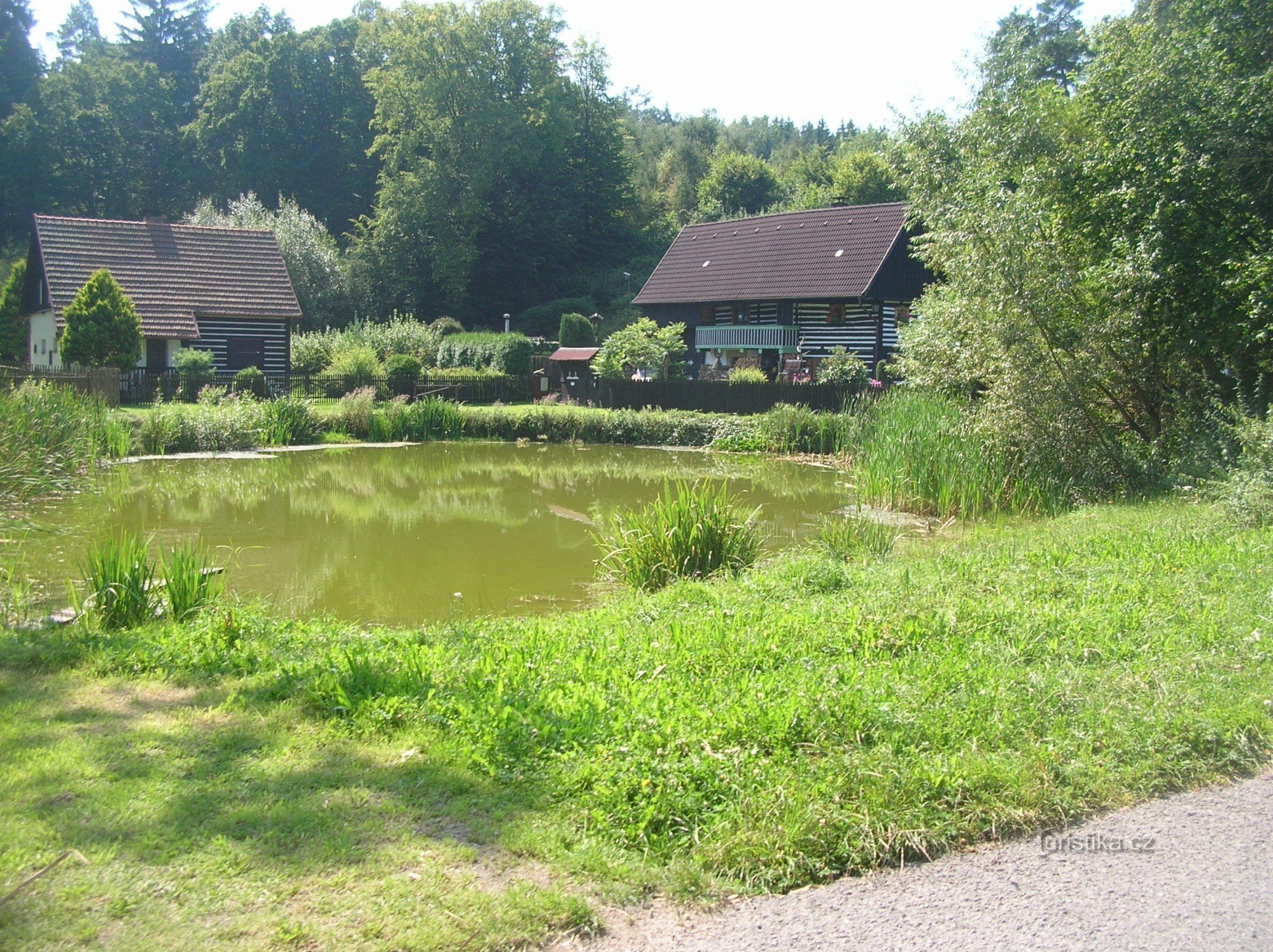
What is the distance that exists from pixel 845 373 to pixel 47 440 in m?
17.7

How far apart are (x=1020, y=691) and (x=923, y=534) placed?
764 cm

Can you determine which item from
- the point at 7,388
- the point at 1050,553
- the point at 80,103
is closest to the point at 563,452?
the point at 7,388

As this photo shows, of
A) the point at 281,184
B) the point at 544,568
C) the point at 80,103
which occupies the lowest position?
the point at 544,568

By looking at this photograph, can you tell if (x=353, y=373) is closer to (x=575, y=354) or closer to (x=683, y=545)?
(x=575, y=354)

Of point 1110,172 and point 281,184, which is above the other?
point 281,184

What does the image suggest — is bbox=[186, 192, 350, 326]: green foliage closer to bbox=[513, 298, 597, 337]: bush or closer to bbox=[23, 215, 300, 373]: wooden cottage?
bbox=[513, 298, 597, 337]: bush

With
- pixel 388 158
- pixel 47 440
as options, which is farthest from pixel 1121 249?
pixel 388 158

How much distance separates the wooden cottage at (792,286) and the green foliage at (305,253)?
15894 millimetres

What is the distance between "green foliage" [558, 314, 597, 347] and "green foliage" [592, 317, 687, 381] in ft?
23.4

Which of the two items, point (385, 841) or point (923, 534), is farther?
point (923, 534)

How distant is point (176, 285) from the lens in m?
33.3

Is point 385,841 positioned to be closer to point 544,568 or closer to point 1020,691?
point 1020,691

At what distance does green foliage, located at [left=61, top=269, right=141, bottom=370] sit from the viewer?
2656 cm

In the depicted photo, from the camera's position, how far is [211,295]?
→ 1328 inches
